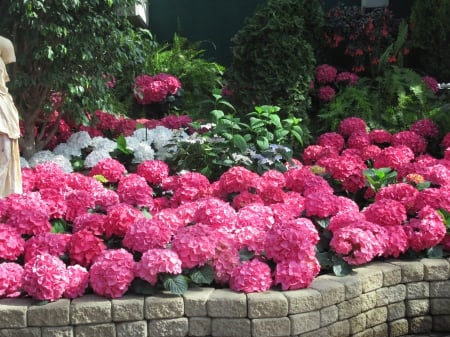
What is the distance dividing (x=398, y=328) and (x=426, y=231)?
0.60 meters

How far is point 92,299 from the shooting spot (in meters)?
3.54

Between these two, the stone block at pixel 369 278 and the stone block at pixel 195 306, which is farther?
the stone block at pixel 369 278

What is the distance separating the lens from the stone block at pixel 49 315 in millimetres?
3449

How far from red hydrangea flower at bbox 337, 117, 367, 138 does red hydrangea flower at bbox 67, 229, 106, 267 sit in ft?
11.4

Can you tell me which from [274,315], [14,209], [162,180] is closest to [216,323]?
[274,315]

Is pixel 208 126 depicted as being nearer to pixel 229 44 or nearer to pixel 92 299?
pixel 92 299

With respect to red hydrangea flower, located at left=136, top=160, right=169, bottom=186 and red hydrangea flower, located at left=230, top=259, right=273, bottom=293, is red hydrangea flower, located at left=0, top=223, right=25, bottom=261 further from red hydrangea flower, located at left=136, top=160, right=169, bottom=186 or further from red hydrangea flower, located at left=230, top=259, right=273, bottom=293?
red hydrangea flower, located at left=136, top=160, right=169, bottom=186

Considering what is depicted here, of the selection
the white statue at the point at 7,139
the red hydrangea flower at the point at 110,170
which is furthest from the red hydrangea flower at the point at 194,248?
A: the red hydrangea flower at the point at 110,170

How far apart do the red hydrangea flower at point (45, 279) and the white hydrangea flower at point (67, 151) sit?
2.62m

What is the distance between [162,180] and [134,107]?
109 inches

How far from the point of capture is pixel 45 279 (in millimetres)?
3506

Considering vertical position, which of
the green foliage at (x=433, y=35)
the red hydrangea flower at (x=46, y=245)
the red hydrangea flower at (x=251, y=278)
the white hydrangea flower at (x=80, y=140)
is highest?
the green foliage at (x=433, y=35)

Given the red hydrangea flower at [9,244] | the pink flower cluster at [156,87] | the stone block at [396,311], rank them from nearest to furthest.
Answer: the red hydrangea flower at [9,244], the stone block at [396,311], the pink flower cluster at [156,87]

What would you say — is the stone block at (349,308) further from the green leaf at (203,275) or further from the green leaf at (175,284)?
the green leaf at (175,284)
